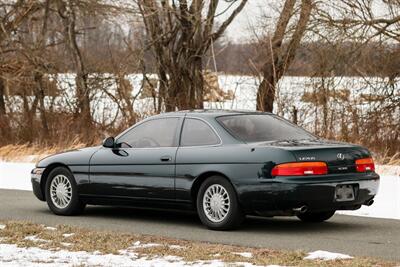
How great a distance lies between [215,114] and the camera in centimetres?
1121

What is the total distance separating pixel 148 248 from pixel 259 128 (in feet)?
8.48

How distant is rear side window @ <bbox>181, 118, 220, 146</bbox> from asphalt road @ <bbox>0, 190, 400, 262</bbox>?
1017 millimetres

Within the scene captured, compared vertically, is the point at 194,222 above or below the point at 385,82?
below

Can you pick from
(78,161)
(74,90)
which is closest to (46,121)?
(74,90)

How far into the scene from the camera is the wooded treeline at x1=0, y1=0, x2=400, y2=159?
67.4 feet

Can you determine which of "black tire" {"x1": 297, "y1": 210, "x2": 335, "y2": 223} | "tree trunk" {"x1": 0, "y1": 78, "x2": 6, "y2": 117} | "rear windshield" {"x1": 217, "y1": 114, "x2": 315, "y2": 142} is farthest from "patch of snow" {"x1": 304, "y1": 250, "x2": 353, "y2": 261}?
"tree trunk" {"x1": 0, "y1": 78, "x2": 6, "y2": 117}

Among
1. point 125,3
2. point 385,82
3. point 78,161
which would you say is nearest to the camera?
point 78,161

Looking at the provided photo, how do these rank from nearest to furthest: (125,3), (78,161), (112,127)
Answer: (78,161) < (112,127) < (125,3)

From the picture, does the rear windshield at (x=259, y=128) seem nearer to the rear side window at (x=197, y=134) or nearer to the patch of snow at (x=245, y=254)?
the rear side window at (x=197, y=134)

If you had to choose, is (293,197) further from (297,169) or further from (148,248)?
(148,248)

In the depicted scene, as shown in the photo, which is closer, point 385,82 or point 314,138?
point 314,138

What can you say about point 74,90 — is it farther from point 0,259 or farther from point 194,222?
point 0,259

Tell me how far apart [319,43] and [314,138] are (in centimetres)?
1004

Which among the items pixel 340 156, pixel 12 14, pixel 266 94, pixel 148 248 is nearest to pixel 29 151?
pixel 266 94
